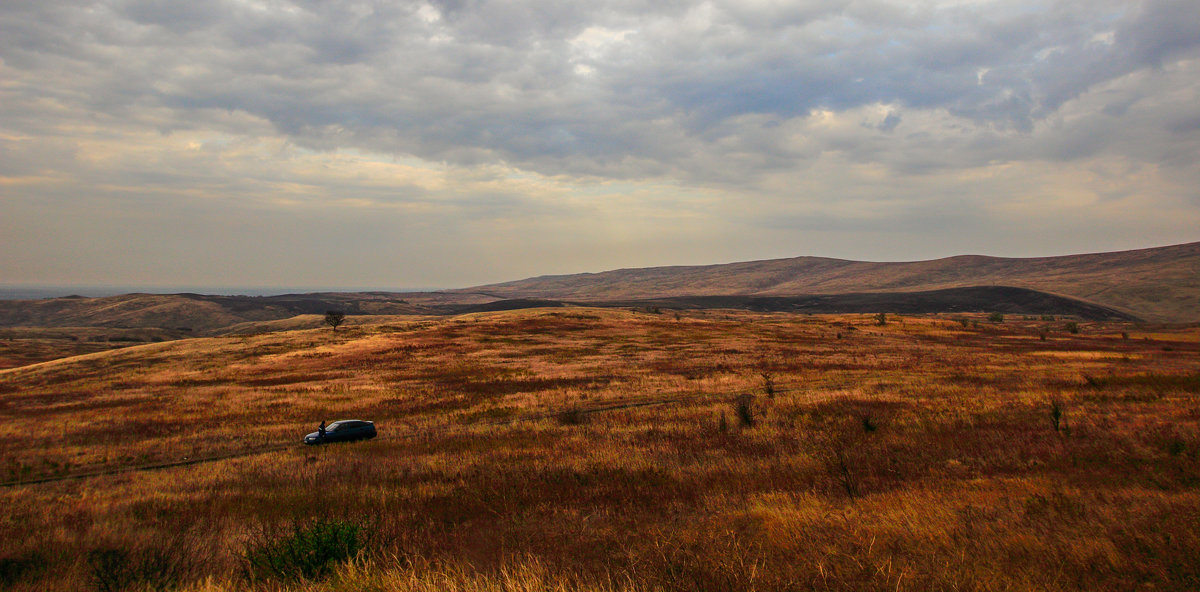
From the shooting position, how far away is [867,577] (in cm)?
638

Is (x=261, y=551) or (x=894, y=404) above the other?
(x=261, y=551)

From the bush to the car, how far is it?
15.2 metres

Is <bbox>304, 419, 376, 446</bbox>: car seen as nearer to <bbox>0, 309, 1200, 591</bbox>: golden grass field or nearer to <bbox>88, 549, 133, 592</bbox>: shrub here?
<bbox>0, 309, 1200, 591</bbox>: golden grass field

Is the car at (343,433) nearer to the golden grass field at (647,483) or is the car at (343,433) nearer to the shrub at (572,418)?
the golden grass field at (647,483)

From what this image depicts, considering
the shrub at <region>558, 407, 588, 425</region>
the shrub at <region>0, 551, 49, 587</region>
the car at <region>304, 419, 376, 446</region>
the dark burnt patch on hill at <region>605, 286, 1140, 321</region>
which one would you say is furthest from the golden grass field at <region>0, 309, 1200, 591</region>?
the dark burnt patch on hill at <region>605, 286, 1140, 321</region>

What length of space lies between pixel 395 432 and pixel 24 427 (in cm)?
2085

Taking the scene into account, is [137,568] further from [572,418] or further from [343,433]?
[572,418]

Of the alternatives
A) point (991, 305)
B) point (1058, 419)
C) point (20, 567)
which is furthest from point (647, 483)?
point (991, 305)

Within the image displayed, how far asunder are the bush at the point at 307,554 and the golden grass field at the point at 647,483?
205 mm

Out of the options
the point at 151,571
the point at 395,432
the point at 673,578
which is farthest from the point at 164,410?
the point at 673,578

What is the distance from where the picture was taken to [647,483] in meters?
13.0

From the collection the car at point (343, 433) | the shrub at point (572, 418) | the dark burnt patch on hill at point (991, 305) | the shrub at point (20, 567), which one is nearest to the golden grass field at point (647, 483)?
the shrub at point (20, 567)

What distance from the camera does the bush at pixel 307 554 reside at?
24.4 ft

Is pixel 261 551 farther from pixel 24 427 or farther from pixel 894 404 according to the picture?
pixel 24 427
